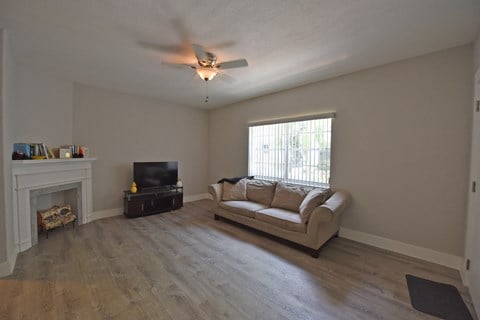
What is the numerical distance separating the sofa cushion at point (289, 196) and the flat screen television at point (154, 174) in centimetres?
261

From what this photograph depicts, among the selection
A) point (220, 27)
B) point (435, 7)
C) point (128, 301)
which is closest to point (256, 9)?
point (220, 27)

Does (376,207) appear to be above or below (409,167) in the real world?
below

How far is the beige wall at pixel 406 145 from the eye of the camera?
7.77ft

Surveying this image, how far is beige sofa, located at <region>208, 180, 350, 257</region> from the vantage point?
8.57ft

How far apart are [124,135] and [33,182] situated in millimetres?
1738

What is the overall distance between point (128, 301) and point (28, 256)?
1835 millimetres

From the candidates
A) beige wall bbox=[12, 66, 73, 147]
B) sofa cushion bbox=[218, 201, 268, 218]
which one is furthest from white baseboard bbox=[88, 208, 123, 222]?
sofa cushion bbox=[218, 201, 268, 218]

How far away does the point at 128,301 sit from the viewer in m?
1.81

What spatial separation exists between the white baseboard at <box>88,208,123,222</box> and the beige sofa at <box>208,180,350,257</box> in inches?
83.7

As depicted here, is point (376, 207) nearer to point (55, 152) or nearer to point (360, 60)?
point (360, 60)

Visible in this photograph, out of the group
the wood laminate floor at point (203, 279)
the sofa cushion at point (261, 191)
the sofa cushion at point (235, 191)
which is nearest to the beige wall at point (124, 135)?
the wood laminate floor at point (203, 279)

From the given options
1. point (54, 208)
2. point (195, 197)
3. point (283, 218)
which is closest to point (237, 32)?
point (283, 218)

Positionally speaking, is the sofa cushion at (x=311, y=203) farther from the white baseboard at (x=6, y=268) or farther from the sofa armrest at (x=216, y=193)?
the white baseboard at (x=6, y=268)

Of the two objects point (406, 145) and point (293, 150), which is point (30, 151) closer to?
point (293, 150)
